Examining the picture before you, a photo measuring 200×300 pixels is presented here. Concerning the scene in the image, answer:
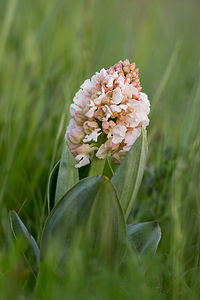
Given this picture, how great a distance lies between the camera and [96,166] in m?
1.02

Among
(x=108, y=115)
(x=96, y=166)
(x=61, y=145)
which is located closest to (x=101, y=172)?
(x=96, y=166)

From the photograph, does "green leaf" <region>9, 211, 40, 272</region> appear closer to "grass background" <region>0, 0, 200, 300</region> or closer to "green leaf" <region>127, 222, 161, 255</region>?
"grass background" <region>0, 0, 200, 300</region>

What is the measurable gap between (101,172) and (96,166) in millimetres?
22

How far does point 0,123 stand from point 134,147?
929 millimetres

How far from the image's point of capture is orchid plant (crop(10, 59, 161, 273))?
0.88 meters

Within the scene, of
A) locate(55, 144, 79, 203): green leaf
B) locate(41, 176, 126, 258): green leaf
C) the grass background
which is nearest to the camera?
the grass background

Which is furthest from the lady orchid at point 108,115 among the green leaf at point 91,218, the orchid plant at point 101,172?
Result: the green leaf at point 91,218

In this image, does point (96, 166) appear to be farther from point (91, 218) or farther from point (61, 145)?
point (61, 145)

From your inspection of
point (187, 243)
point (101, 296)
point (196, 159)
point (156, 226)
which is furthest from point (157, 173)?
point (101, 296)

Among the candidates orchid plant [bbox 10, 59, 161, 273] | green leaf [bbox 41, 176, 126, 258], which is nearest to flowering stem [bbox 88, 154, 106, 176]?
orchid plant [bbox 10, 59, 161, 273]

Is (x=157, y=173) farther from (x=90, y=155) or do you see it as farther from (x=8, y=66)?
(x=8, y=66)

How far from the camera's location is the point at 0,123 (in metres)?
1.70

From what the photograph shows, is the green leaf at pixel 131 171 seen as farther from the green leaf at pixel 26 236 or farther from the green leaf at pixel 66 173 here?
the green leaf at pixel 26 236

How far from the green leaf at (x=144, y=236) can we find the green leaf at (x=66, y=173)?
22cm
